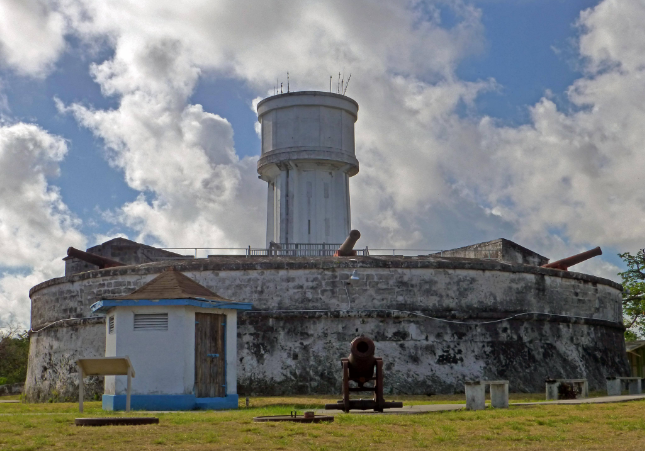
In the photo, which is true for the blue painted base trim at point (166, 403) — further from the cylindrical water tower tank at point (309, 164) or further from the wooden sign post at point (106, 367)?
the cylindrical water tower tank at point (309, 164)

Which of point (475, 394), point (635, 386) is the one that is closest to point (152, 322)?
point (475, 394)

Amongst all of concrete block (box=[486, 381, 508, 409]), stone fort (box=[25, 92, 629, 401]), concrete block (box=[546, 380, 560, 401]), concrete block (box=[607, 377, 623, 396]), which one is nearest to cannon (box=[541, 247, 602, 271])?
stone fort (box=[25, 92, 629, 401])

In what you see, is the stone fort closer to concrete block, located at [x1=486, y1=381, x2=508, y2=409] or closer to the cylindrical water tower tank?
the cylindrical water tower tank

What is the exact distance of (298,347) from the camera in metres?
18.5

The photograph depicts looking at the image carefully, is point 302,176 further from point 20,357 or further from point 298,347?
point 20,357

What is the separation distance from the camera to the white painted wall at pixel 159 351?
44.0 ft

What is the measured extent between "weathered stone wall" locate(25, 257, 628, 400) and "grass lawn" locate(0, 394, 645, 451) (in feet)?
24.2

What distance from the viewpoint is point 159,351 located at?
44.3 feet

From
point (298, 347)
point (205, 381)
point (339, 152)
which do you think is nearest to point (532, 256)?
point (339, 152)

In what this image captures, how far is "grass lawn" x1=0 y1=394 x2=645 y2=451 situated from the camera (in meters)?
7.91

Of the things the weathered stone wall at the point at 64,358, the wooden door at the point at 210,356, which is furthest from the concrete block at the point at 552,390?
the weathered stone wall at the point at 64,358

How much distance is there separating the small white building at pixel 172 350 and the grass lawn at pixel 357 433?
2616 mm

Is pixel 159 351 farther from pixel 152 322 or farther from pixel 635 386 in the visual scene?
→ pixel 635 386

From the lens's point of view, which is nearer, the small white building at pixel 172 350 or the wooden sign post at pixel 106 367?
the wooden sign post at pixel 106 367
